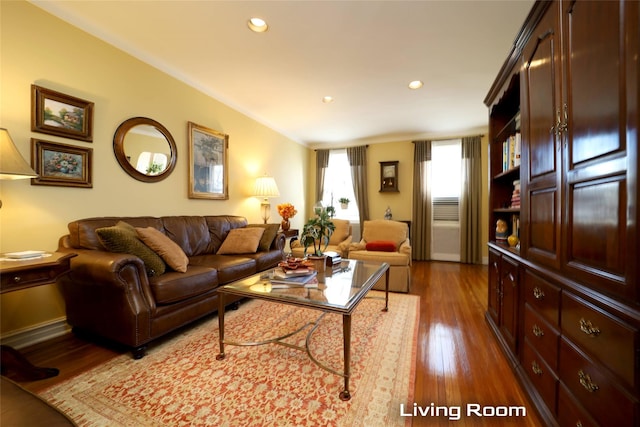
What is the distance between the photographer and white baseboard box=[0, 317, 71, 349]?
1.79m

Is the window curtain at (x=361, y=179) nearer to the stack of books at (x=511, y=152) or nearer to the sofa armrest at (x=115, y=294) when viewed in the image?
the stack of books at (x=511, y=152)

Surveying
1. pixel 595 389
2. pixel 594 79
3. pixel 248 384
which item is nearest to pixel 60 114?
pixel 248 384

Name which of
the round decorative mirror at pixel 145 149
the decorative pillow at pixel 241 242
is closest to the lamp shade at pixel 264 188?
the decorative pillow at pixel 241 242

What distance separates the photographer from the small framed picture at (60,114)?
6.29 feet

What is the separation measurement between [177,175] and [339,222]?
245cm

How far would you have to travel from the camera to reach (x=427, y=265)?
4707mm

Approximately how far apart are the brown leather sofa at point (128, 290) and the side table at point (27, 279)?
0.55ft

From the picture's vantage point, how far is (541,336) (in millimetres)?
1286

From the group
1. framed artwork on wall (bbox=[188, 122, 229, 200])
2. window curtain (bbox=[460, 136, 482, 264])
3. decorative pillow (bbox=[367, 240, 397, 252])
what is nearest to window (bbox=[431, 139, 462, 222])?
window curtain (bbox=[460, 136, 482, 264])

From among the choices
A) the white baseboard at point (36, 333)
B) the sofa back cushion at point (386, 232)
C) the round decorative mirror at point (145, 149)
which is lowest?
the white baseboard at point (36, 333)

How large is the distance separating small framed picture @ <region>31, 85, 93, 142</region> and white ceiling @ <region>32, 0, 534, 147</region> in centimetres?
65

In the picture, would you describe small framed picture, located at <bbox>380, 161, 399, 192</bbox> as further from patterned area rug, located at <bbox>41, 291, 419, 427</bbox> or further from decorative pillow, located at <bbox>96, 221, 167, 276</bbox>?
decorative pillow, located at <bbox>96, 221, 167, 276</bbox>

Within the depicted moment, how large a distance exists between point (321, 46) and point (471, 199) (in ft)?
12.8

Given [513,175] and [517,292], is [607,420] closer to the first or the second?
[517,292]
